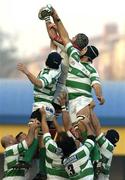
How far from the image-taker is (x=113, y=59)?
19.4 metres

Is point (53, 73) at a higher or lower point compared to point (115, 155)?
higher

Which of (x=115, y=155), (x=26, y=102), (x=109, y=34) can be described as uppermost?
(x=109, y=34)

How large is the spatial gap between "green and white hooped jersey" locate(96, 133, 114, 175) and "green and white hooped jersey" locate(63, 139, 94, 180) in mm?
609

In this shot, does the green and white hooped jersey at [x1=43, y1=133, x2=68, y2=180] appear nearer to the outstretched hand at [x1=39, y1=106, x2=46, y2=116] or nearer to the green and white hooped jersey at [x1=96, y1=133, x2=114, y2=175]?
the outstretched hand at [x1=39, y1=106, x2=46, y2=116]

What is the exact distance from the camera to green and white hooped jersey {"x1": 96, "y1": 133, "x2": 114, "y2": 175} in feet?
37.7

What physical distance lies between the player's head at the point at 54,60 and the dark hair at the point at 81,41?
0.39 m

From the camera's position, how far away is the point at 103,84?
19172mm

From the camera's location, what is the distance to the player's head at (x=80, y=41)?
451 inches

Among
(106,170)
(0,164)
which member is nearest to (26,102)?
(0,164)

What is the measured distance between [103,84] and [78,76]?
25.5 ft

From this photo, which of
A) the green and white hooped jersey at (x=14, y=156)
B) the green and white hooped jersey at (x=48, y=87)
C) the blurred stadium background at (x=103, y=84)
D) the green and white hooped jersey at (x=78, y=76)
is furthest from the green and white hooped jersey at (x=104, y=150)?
the blurred stadium background at (x=103, y=84)

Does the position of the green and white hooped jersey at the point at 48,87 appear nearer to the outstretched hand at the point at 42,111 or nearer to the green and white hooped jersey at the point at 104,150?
the outstretched hand at the point at 42,111

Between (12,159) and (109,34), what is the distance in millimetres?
8223

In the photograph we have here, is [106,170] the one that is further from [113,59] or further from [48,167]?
[113,59]
